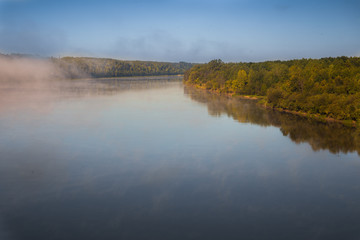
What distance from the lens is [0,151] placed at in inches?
693

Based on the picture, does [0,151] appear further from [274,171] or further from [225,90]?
[225,90]

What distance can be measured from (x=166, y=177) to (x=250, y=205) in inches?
170

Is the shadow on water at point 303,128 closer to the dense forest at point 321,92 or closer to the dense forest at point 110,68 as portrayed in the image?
the dense forest at point 321,92

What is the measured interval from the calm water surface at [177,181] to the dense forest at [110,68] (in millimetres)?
79530

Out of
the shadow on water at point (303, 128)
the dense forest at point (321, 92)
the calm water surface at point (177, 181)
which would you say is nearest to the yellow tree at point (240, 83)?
the dense forest at point (321, 92)

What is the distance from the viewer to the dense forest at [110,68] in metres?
104

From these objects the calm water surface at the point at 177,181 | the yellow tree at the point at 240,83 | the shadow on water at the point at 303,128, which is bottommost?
the calm water surface at the point at 177,181

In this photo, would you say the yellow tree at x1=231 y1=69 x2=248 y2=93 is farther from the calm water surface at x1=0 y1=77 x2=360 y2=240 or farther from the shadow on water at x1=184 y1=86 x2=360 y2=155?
the calm water surface at x1=0 y1=77 x2=360 y2=240

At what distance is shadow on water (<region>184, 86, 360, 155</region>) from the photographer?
1991 centimetres

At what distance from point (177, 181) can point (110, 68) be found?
12087cm

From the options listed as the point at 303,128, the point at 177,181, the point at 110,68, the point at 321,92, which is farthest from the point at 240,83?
the point at 110,68

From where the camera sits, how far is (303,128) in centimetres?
2475

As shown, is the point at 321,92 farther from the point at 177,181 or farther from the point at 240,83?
the point at 177,181

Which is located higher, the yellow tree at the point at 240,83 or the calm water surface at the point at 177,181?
the yellow tree at the point at 240,83
